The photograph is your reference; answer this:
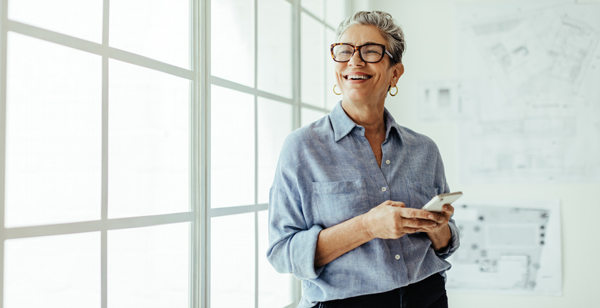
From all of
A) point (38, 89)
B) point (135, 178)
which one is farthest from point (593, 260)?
point (38, 89)

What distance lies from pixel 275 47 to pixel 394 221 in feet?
4.22

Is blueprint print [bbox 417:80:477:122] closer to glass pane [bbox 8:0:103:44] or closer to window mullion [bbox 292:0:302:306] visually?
window mullion [bbox 292:0:302:306]

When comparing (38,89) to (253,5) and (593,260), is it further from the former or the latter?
(593,260)

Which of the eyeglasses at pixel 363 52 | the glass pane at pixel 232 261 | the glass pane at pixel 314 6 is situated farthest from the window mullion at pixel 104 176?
the glass pane at pixel 314 6

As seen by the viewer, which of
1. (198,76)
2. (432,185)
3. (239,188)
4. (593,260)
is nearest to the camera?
(432,185)

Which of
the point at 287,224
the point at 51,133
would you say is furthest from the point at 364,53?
the point at 51,133

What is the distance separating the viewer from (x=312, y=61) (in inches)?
104

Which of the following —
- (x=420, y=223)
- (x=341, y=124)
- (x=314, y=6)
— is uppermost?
(x=314, y=6)

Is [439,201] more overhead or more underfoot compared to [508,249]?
more overhead

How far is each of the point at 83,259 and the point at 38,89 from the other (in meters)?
0.41

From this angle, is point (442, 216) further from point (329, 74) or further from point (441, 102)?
point (441, 102)

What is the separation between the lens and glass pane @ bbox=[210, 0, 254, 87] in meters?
1.72

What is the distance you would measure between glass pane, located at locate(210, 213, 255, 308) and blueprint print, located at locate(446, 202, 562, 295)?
5.25 feet

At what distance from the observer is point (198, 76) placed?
63.5 inches
